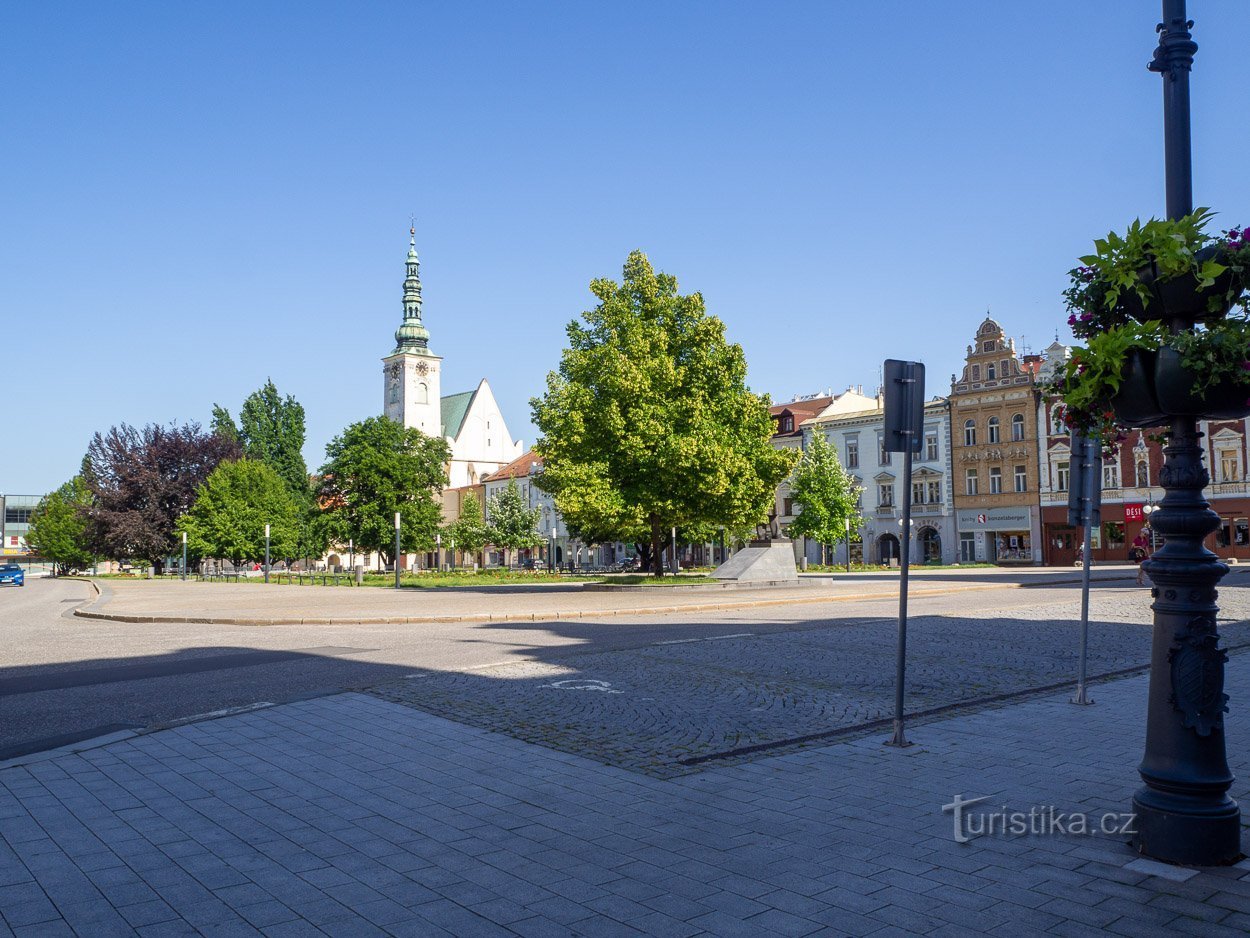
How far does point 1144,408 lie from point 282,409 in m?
100

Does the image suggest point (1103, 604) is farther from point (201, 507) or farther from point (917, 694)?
point (201, 507)

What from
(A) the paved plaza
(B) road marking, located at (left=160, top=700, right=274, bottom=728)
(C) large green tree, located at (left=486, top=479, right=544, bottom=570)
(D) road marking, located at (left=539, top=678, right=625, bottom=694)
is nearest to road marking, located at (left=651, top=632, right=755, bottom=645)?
(A) the paved plaza

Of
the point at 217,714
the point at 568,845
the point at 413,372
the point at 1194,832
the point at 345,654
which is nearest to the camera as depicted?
the point at 1194,832

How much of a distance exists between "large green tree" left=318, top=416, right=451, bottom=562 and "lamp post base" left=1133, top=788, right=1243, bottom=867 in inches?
2454

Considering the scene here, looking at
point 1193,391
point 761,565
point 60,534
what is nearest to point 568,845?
point 1193,391

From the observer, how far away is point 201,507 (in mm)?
70000

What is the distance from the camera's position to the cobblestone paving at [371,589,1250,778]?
7.89m

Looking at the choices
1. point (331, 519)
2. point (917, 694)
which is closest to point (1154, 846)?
point (917, 694)

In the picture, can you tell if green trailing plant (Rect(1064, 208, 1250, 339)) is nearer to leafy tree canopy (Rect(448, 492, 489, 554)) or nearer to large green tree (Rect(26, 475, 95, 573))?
leafy tree canopy (Rect(448, 492, 489, 554))

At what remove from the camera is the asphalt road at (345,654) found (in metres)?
9.91

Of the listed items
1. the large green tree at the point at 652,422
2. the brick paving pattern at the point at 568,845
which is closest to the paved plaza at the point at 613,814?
the brick paving pattern at the point at 568,845

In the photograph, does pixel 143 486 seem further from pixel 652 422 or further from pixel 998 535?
pixel 998 535

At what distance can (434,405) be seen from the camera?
4818 inches

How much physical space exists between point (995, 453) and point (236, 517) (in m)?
53.9
